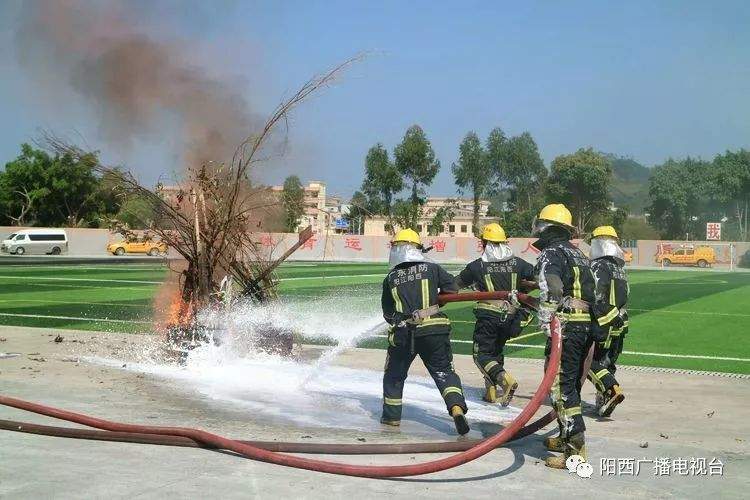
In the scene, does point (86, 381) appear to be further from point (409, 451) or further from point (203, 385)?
point (409, 451)

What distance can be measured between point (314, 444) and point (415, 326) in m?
1.67

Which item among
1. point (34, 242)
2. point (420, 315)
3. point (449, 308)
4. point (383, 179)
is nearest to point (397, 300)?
point (420, 315)

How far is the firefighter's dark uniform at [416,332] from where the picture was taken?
759cm

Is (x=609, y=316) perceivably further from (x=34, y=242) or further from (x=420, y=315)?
(x=34, y=242)

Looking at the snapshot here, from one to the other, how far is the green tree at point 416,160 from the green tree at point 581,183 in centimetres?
1775

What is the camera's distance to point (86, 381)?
960 cm

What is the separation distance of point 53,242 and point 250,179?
48.0 m

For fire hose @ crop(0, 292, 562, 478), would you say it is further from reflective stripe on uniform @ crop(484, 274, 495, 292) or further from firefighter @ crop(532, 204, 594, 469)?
reflective stripe on uniform @ crop(484, 274, 495, 292)

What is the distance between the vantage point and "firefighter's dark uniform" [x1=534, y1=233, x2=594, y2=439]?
259 inches

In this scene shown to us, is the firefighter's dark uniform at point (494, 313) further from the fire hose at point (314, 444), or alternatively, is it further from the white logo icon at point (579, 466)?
the white logo icon at point (579, 466)

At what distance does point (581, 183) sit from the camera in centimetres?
6675

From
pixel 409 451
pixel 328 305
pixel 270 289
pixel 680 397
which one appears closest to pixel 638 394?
pixel 680 397

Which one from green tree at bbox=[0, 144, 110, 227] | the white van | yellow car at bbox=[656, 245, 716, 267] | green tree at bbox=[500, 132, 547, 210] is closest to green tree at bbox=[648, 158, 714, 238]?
green tree at bbox=[500, 132, 547, 210]

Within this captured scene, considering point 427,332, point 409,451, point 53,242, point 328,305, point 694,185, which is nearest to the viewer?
point 409,451
